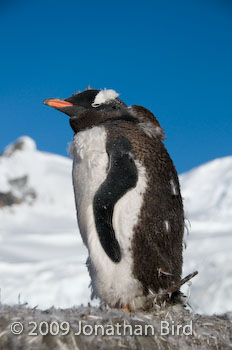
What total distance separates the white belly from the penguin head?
90 millimetres

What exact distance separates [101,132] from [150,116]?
316mm

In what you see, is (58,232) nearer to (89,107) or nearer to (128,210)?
(89,107)

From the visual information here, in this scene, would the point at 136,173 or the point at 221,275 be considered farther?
the point at 221,275

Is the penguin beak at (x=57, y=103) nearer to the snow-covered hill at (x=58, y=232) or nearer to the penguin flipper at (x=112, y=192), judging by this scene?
the penguin flipper at (x=112, y=192)

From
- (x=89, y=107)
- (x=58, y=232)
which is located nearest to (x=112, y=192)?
(x=89, y=107)

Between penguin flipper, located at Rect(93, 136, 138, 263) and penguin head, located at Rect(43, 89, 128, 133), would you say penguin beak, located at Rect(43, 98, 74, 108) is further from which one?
penguin flipper, located at Rect(93, 136, 138, 263)

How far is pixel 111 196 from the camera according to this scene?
2.23 m

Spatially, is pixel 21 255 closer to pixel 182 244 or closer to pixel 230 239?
pixel 230 239

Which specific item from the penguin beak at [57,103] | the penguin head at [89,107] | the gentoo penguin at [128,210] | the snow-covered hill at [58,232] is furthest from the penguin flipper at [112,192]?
the snow-covered hill at [58,232]

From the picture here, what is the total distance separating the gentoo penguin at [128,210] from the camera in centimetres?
221

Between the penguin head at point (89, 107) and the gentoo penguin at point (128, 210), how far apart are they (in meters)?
0.05

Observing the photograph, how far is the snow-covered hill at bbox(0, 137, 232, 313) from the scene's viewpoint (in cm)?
1355

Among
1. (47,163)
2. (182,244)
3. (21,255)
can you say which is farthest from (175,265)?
(47,163)

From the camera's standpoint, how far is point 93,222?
2285 mm
